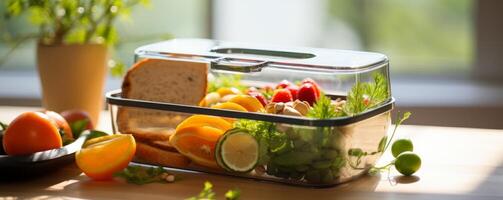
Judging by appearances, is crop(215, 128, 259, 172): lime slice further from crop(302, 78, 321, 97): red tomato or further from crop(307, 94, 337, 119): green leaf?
crop(302, 78, 321, 97): red tomato

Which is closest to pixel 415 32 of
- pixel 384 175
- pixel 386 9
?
pixel 386 9

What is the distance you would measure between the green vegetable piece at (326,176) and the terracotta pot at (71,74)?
0.90 meters

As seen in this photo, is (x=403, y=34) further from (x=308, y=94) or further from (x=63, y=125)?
(x=63, y=125)

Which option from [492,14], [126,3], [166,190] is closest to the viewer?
[166,190]

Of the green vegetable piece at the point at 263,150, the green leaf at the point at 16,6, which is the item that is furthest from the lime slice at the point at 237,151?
the green leaf at the point at 16,6

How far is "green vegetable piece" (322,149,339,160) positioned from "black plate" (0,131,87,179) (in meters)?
0.52

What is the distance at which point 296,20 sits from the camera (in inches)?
135

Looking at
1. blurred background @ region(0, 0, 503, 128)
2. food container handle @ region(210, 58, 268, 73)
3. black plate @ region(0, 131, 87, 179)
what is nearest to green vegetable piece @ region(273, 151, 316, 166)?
food container handle @ region(210, 58, 268, 73)

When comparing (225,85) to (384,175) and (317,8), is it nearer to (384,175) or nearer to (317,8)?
(384,175)

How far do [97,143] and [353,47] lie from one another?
1.86 metres

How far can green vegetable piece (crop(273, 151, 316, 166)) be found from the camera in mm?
1563

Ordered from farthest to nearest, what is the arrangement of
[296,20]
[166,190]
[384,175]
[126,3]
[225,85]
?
1. [296,20]
2. [126,3]
3. [225,85]
4. [384,175]
5. [166,190]

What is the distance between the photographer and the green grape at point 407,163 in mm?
1723

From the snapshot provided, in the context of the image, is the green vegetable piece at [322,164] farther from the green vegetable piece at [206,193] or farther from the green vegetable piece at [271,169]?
the green vegetable piece at [206,193]
